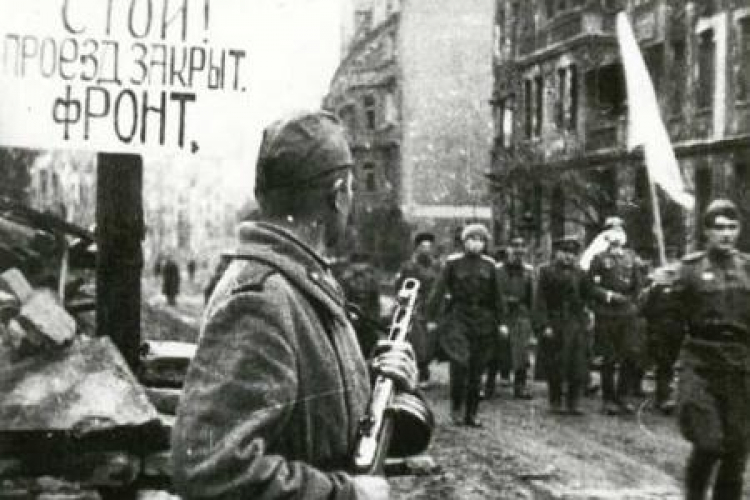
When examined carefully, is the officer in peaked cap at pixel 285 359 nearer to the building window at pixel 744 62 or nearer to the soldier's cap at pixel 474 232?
the soldier's cap at pixel 474 232

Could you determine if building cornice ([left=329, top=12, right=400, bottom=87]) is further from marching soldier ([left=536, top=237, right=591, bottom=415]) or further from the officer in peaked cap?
the officer in peaked cap

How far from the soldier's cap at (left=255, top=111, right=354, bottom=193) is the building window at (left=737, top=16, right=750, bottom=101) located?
20.9m

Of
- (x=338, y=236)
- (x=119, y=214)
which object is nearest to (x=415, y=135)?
(x=119, y=214)

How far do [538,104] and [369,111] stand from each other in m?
20.0

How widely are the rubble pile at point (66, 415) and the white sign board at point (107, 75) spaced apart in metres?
0.69

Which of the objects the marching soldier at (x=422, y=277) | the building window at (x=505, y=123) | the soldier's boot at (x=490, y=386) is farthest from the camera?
the building window at (x=505, y=123)

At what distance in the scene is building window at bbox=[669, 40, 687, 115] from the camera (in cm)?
2573

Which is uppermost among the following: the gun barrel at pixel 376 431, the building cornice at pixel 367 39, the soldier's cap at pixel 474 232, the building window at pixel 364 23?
the building window at pixel 364 23

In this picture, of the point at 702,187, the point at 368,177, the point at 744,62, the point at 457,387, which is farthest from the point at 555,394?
the point at 368,177

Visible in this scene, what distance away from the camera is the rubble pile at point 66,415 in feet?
15.5

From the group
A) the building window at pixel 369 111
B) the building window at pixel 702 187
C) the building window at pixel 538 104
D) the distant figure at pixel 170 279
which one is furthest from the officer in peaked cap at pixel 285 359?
the building window at pixel 369 111

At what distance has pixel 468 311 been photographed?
1252 centimetres

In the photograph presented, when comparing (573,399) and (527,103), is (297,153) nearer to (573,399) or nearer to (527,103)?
(573,399)

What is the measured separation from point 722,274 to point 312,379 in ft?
16.4
